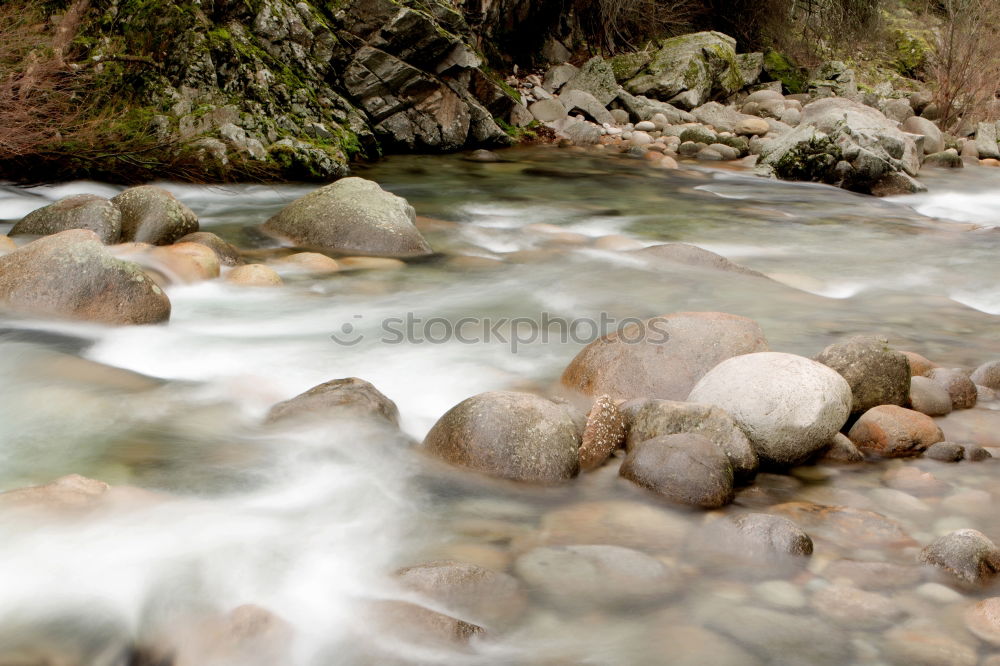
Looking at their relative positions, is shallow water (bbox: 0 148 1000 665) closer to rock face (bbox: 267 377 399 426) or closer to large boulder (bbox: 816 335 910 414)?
rock face (bbox: 267 377 399 426)

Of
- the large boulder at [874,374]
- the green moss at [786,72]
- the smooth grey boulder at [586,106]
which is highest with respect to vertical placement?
the green moss at [786,72]

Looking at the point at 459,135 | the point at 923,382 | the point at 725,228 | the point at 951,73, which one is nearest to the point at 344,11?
the point at 459,135

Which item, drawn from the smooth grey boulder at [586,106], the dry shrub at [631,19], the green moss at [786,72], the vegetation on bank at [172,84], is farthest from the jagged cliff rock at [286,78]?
the green moss at [786,72]

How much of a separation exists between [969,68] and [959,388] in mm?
12544

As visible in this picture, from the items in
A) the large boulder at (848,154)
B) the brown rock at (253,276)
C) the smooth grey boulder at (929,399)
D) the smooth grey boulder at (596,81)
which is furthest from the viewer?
the smooth grey boulder at (596,81)

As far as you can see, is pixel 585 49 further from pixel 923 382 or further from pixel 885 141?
pixel 923 382

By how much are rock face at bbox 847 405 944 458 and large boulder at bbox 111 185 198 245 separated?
166 inches

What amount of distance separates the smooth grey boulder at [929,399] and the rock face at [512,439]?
5.11ft

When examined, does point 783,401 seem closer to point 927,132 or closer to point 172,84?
point 172,84

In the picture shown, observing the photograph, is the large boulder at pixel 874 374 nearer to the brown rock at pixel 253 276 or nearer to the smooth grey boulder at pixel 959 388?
the smooth grey boulder at pixel 959 388

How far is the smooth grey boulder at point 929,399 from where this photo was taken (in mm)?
3832

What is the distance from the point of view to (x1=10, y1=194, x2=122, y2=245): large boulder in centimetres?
559

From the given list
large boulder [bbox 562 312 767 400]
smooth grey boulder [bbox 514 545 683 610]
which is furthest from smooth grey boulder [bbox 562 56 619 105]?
smooth grey boulder [bbox 514 545 683 610]

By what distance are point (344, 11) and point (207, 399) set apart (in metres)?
7.40
